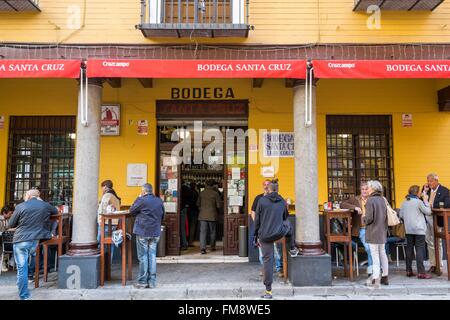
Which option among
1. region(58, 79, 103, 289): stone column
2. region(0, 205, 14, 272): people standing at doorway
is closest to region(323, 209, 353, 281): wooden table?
region(58, 79, 103, 289): stone column

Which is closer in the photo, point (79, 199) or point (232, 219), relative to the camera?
point (79, 199)

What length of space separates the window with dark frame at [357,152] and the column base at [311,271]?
118 inches

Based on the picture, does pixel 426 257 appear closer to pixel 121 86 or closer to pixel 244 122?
pixel 244 122

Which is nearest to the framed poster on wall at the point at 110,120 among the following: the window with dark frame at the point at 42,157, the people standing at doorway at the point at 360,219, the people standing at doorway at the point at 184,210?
the window with dark frame at the point at 42,157

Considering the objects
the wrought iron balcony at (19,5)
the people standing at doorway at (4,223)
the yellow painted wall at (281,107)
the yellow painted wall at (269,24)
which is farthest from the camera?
the yellow painted wall at (281,107)

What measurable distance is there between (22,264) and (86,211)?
1.41 m

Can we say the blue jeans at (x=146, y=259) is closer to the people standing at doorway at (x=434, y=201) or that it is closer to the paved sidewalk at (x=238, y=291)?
the paved sidewalk at (x=238, y=291)

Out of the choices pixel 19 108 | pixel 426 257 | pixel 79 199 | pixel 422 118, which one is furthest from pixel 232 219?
pixel 19 108

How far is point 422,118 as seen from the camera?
10.2 m

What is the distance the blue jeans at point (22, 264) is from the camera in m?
6.69

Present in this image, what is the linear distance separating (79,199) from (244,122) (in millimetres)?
4471

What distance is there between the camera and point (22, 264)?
6699mm

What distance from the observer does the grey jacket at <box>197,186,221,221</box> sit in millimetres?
10531
